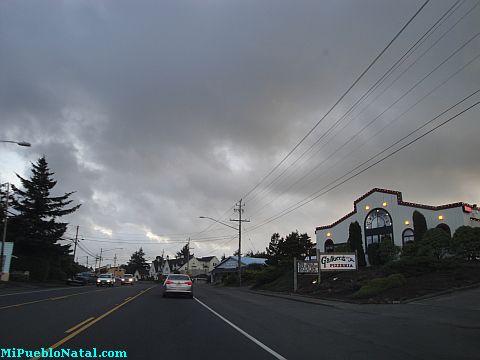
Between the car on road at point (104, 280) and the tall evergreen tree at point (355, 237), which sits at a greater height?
the tall evergreen tree at point (355, 237)

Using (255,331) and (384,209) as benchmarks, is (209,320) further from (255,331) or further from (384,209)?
(384,209)

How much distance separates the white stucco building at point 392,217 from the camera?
37.6 metres

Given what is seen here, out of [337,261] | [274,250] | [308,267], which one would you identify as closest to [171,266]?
[274,250]

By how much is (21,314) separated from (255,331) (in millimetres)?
7555

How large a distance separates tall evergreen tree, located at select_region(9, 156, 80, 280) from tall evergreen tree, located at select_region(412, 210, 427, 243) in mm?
40848

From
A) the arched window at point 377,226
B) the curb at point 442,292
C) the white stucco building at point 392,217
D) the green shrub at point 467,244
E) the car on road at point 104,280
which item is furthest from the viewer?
the car on road at point 104,280

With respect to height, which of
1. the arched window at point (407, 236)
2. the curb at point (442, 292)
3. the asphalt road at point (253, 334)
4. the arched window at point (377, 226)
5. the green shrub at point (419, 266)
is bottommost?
the asphalt road at point (253, 334)

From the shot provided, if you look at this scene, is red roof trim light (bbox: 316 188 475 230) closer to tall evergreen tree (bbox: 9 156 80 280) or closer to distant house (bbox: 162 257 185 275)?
tall evergreen tree (bbox: 9 156 80 280)

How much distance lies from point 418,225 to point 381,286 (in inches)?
722

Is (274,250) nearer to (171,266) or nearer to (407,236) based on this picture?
(407,236)

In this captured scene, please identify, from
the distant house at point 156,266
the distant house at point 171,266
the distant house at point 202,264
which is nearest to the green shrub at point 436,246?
the distant house at point 202,264

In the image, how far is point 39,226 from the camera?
174ft

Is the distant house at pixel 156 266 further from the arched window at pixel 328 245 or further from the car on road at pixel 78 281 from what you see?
the arched window at pixel 328 245

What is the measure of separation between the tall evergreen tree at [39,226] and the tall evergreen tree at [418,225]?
134 feet
